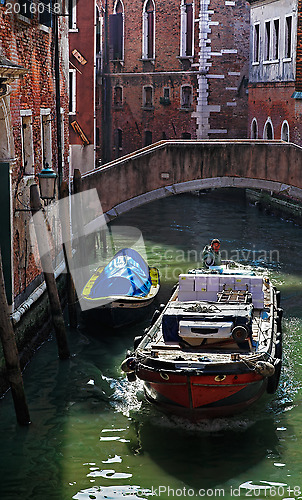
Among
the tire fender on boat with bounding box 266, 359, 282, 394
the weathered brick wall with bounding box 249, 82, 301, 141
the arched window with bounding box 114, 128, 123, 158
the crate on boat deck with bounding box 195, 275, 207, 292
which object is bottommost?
the tire fender on boat with bounding box 266, 359, 282, 394

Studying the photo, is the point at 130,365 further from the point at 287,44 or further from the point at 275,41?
Result: the point at 275,41

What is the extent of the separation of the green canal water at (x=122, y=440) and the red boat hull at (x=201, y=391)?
0.17 metres

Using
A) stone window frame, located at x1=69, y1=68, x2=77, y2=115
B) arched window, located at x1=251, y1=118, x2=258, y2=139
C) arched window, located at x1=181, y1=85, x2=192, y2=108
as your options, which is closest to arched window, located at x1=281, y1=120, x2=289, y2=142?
arched window, located at x1=251, y1=118, x2=258, y2=139

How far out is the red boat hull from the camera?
7.45m

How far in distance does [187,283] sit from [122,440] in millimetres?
2568

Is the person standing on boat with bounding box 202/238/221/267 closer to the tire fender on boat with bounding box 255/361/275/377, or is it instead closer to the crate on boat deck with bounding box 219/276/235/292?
the crate on boat deck with bounding box 219/276/235/292

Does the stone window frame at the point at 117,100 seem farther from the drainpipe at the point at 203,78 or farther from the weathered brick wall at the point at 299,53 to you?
the weathered brick wall at the point at 299,53

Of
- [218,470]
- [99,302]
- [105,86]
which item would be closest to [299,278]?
[99,302]

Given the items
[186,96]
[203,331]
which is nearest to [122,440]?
[203,331]

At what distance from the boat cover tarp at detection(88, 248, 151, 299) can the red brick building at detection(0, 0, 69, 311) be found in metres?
1.01

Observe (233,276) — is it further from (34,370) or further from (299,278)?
(299,278)

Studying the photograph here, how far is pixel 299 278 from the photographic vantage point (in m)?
14.0

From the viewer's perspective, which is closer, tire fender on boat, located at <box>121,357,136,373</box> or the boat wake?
tire fender on boat, located at <box>121,357,136,373</box>

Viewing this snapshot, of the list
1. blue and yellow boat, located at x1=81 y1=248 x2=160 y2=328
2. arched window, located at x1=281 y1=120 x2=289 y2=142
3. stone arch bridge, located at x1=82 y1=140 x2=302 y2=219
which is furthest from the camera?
arched window, located at x1=281 y1=120 x2=289 y2=142
